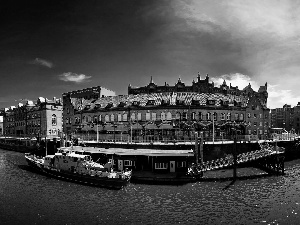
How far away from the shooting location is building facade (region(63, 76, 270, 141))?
213 ft

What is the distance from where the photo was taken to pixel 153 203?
30469mm

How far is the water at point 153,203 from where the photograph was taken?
86.2 feet

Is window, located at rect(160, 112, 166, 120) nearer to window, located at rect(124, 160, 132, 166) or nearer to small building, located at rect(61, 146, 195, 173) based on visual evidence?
small building, located at rect(61, 146, 195, 173)

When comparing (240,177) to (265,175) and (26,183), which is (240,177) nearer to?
(265,175)

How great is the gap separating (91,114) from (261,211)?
62.2m

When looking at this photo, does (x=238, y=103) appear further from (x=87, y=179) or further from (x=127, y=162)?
(x=87, y=179)

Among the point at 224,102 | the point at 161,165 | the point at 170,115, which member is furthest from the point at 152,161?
the point at 224,102

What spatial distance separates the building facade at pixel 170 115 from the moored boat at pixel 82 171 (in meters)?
18.0

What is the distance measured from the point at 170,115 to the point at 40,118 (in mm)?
61303

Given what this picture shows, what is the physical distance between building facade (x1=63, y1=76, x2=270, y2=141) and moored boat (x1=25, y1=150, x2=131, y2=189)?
18.0m

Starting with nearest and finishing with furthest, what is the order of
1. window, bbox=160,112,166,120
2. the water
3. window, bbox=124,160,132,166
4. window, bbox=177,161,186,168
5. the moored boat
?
1. the water
2. the moored boat
3. window, bbox=177,161,186,168
4. window, bbox=124,160,132,166
5. window, bbox=160,112,166,120

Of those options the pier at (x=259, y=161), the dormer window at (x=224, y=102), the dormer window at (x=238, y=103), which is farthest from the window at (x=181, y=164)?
the dormer window at (x=238, y=103)

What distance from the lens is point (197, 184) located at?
38.5 m

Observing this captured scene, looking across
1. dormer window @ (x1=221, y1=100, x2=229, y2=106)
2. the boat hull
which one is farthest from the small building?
dormer window @ (x1=221, y1=100, x2=229, y2=106)
